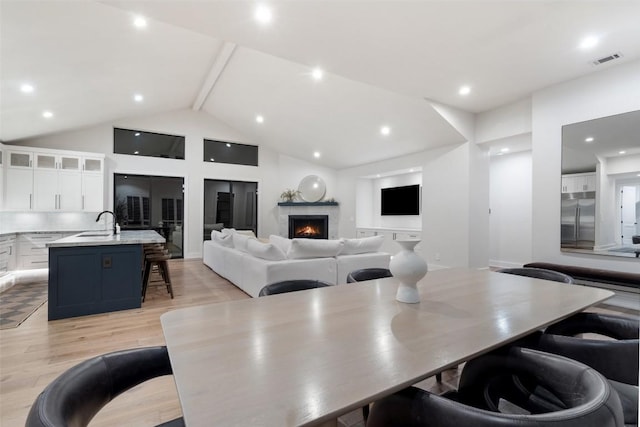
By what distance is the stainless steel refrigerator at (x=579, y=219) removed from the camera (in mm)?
3930

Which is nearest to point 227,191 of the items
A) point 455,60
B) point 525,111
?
point 455,60

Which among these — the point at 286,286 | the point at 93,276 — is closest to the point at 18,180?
the point at 93,276

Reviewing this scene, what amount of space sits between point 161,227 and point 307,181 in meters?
3.93

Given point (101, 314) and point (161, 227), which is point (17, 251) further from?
point (101, 314)

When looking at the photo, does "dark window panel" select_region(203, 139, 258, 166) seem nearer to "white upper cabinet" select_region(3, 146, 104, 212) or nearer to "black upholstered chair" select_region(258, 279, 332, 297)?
"white upper cabinet" select_region(3, 146, 104, 212)

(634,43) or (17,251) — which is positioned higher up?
(634,43)

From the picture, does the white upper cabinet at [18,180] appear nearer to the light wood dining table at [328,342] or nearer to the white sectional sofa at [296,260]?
the white sectional sofa at [296,260]

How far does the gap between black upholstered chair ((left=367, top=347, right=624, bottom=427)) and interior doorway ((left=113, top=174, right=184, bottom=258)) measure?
7406mm

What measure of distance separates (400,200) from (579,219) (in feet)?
13.3

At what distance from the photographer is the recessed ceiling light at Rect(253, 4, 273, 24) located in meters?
2.87

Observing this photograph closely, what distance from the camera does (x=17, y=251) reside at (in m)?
5.22

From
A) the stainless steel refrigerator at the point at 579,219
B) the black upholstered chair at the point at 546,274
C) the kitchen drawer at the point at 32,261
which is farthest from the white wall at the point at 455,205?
the kitchen drawer at the point at 32,261

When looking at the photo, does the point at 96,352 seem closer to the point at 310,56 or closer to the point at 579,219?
the point at 310,56

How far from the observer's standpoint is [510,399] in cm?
123
